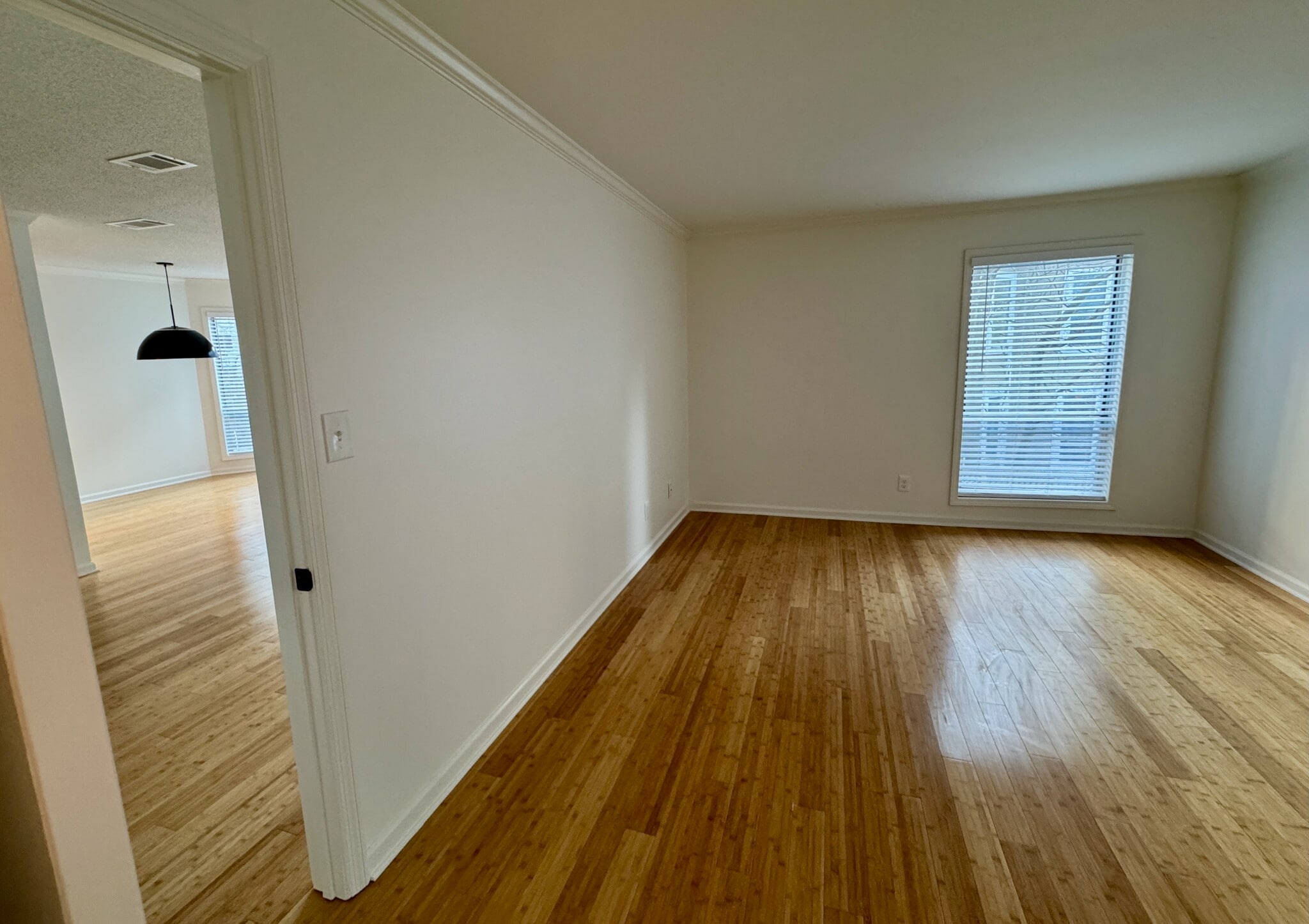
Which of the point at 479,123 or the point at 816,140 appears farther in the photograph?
the point at 816,140

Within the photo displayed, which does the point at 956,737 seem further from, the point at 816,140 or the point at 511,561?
the point at 816,140

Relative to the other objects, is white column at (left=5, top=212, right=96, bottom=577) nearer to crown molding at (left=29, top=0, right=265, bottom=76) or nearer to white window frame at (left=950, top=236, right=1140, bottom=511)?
crown molding at (left=29, top=0, right=265, bottom=76)

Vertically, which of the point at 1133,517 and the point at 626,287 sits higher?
the point at 626,287

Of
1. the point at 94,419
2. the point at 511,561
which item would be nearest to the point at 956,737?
the point at 511,561

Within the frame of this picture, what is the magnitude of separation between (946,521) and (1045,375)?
1326mm

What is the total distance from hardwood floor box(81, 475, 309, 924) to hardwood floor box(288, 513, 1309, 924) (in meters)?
0.30

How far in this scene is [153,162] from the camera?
2.69 metres

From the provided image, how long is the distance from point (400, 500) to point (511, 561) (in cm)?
72

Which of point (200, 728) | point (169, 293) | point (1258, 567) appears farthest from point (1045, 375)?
point (169, 293)

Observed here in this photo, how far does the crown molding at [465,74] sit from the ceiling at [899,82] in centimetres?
4

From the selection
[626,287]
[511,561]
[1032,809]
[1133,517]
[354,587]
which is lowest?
[1032,809]

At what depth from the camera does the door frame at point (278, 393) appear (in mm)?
1182

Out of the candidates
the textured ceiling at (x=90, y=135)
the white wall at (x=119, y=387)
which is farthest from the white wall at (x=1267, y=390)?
the white wall at (x=119, y=387)

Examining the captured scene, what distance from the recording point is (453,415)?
194 centimetres
